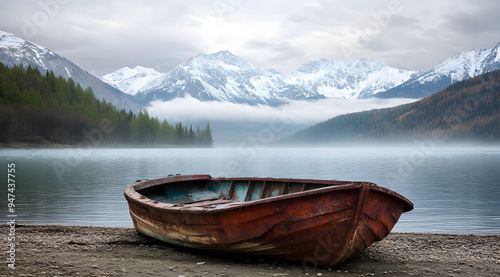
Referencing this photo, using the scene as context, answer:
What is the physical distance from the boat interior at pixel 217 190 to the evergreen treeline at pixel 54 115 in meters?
96.8

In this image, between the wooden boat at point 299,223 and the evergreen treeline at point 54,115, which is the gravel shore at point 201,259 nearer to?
the wooden boat at point 299,223

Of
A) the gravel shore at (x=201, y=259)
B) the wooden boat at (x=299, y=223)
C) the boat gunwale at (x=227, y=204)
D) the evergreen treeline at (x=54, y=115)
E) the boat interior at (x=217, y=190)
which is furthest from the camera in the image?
the evergreen treeline at (x=54, y=115)

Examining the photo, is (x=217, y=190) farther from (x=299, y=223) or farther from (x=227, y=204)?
(x=299, y=223)

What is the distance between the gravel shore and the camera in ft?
31.7

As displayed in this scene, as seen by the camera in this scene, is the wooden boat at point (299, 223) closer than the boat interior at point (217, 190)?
Yes

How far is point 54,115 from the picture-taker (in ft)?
392

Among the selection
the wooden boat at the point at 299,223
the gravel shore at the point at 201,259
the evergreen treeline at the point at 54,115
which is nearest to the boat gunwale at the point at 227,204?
the wooden boat at the point at 299,223

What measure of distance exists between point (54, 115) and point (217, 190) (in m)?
116

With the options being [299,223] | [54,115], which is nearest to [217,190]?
[299,223]

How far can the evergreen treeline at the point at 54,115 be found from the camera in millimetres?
106938

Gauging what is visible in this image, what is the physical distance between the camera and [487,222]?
70.0 feet

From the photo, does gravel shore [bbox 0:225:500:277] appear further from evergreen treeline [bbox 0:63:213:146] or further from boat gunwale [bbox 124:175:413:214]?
evergreen treeline [bbox 0:63:213:146]

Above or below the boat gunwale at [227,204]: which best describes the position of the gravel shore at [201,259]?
below

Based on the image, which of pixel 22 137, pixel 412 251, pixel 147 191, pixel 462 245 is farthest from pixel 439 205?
pixel 22 137
